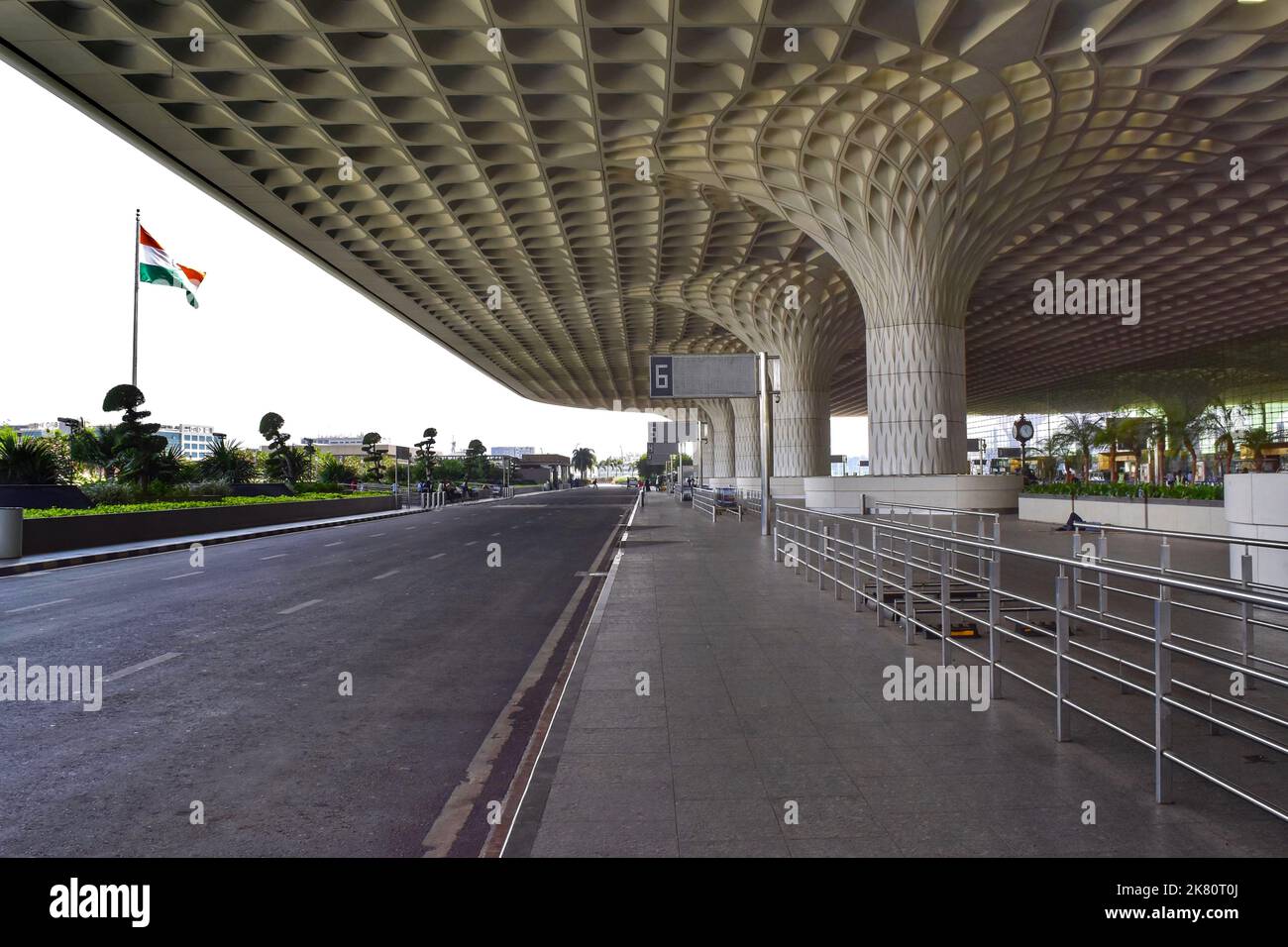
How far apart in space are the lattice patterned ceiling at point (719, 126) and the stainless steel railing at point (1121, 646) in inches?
493

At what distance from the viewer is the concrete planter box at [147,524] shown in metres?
20.4

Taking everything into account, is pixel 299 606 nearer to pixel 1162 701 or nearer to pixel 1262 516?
pixel 1162 701

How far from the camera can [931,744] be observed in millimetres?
4941

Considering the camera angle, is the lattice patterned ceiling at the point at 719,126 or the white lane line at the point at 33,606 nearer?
the white lane line at the point at 33,606

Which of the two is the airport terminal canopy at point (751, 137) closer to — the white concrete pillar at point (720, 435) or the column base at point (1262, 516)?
the column base at point (1262, 516)

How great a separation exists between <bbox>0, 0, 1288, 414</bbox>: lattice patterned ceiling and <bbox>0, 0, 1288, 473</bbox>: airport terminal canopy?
8 cm

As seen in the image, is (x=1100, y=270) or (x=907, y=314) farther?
(x=1100, y=270)

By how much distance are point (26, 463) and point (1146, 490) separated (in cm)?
3341

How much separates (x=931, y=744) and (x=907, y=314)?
23.3m

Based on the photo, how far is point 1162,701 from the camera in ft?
13.4

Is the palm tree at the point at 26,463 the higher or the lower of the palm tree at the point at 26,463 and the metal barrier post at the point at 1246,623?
the higher

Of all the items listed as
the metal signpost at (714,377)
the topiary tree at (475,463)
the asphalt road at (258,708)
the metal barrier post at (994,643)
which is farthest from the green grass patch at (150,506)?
the topiary tree at (475,463)

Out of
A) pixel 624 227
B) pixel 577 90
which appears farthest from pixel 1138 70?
pixel 624 227
